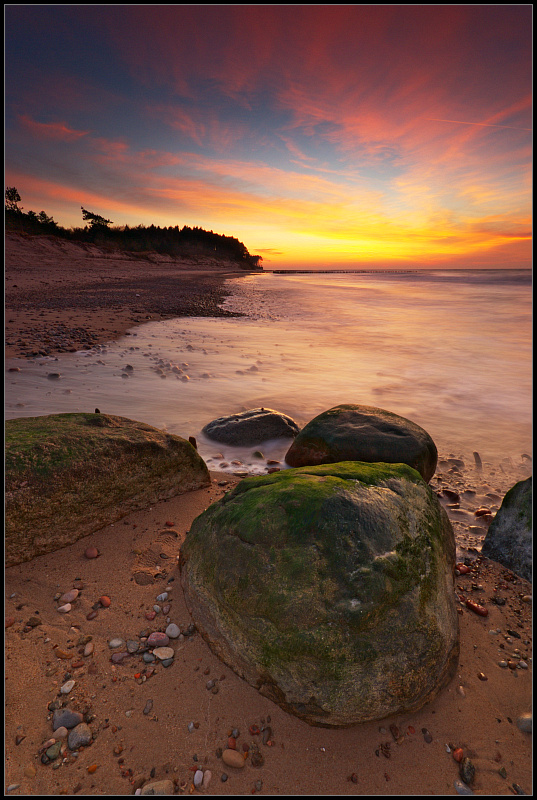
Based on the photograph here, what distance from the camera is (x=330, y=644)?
6.47 ft

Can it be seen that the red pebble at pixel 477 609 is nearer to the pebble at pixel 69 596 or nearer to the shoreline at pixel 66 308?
the pebble at pixel 69 596

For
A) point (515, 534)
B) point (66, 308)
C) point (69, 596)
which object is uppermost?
point (66, 308)

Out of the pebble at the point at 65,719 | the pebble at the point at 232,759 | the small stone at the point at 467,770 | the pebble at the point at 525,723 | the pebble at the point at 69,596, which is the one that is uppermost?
the pebble at the point at 69,596

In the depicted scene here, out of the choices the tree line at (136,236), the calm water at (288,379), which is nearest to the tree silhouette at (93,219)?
the tree line at (136,236)

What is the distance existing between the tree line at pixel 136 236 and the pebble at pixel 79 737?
134ft

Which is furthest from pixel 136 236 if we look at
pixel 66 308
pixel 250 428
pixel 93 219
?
pixel 250 428

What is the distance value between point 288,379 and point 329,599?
7252mm

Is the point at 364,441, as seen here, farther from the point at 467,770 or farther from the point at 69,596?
the point at 69,596

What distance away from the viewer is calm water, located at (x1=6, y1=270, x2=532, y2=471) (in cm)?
648

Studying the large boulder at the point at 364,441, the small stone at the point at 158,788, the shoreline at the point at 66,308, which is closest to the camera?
the small stone at the point at 158,788

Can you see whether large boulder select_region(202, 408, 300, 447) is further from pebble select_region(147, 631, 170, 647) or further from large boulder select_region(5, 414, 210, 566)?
pebble select_region(147, 631, 170, 647)

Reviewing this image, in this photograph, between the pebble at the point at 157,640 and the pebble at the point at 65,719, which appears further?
the pebble at the point at 157,640

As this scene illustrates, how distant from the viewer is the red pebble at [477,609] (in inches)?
109

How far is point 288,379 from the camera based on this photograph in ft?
29.9
